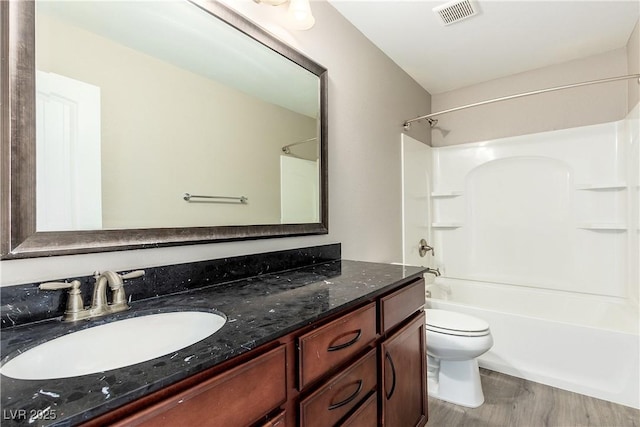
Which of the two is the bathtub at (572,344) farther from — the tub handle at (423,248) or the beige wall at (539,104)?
the beige wall at (539,104)

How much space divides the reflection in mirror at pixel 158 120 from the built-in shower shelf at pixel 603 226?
2.44 meters

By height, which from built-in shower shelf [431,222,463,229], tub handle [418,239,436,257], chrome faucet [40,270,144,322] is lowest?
tub handle [418,239,436,257]

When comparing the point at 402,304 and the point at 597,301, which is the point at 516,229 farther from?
the point at 402,304

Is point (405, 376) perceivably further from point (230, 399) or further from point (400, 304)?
point (230, 399)

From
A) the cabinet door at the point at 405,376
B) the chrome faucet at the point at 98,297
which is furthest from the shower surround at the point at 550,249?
the chrome faucet at the point at 98,297

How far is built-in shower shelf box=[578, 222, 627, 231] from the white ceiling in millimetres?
1358

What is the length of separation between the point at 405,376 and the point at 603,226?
2.25m

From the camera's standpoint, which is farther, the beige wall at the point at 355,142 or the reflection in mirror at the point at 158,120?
the beige wall at the point at 355,142

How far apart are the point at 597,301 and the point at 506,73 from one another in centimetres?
205

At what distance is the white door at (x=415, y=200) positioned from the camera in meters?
2.68

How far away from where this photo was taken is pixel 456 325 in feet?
6.30

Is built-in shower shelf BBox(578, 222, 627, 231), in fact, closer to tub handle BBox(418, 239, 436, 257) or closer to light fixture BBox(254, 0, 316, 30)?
tub handle BBox(418, 239, 436, 257)

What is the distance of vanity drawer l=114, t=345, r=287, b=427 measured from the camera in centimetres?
53

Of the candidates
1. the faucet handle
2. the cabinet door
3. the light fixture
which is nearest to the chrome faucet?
the faucet handle
